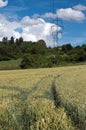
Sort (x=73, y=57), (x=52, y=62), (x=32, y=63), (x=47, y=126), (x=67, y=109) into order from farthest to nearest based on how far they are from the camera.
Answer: (x=73, y=57) → (x=52, y=62) → (x=32, y=63) → (x=67, y=109) → (x=47, y=126)

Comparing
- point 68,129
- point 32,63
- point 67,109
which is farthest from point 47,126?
point 32,63

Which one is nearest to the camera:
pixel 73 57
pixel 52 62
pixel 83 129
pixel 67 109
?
pixel 83 129

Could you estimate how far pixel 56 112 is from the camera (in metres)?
10.9

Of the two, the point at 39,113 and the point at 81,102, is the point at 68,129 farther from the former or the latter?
the point at 81,102

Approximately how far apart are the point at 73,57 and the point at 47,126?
434 ft

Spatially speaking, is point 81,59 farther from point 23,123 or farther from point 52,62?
point 23,123

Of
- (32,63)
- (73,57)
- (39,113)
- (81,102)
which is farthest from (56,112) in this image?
(73,57)

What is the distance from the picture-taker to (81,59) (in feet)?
465

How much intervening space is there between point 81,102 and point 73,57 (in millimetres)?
128853

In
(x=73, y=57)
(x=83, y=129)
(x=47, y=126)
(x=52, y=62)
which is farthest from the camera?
(x=73, y=57)

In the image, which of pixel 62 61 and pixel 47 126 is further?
pixel 62 61

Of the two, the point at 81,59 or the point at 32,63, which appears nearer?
the point at 32,63

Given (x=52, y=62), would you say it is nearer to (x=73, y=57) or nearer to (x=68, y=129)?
(x=73, y=57)

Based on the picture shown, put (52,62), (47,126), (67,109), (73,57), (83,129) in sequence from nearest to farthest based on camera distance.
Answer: (47,126) < (83,129) < (67,109) < (52,62) < (73,57)
